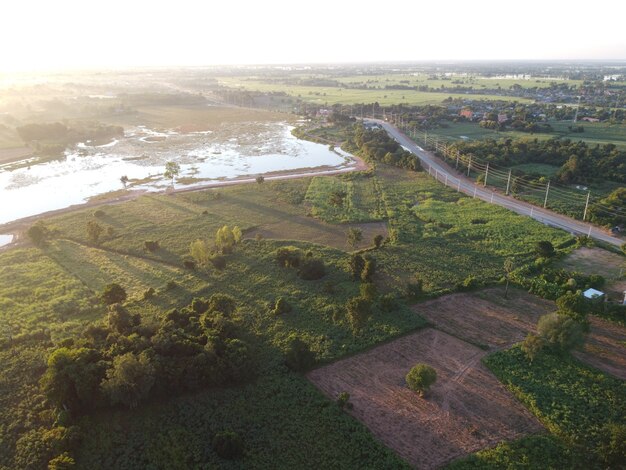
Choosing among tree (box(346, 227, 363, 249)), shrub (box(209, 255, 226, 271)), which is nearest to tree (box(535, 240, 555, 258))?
tree (box(346, 227, 363, 249))

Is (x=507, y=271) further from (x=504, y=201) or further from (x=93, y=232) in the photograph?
(x=93, y=232)

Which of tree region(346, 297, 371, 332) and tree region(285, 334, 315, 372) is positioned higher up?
tree region(346, 297, 371, 332)

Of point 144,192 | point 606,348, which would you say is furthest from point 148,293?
point 144,192

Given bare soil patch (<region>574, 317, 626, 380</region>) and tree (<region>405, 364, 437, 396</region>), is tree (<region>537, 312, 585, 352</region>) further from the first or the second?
tree (<region>405, 364, 437, 396</region>)

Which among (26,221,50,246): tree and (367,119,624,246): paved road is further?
(367,119,624,246): paved road

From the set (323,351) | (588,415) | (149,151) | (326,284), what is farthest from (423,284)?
(149,151)

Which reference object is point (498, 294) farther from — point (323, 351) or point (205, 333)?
point (205, 333)

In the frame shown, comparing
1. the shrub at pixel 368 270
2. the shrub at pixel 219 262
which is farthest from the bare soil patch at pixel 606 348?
the shrub at pixel 219 262

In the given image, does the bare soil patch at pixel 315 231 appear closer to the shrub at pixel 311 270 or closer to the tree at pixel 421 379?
the shrub at pixel 311 270
